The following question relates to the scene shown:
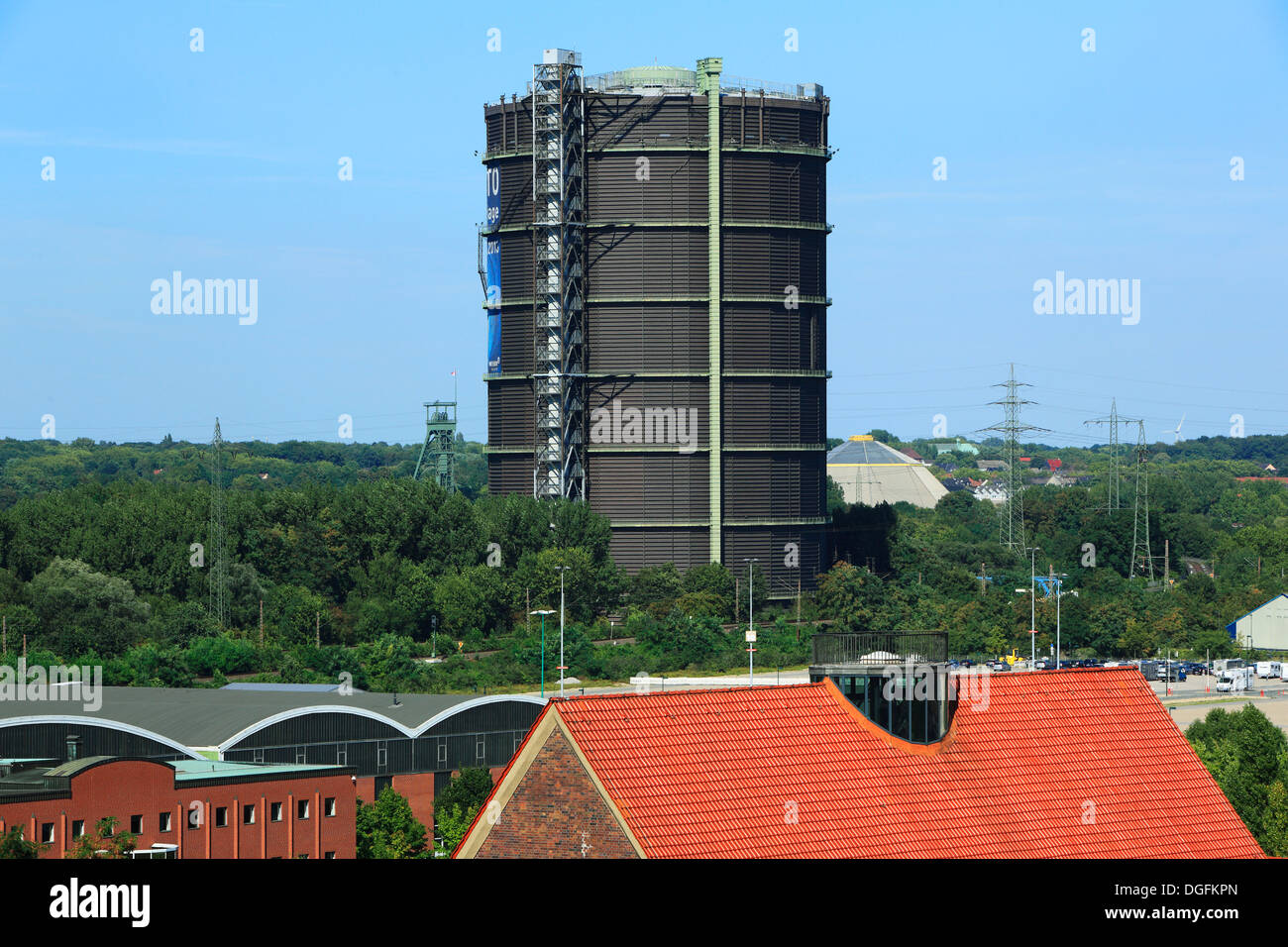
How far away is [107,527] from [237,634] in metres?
13.1

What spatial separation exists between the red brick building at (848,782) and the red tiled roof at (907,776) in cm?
2

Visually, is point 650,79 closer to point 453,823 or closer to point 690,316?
point 690,316

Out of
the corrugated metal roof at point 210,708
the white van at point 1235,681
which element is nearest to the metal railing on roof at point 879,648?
the corrugated metal roof at point 210,708

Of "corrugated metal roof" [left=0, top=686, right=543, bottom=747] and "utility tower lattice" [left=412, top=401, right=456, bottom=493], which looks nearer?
Result: "corrugated metal roof" [left=0, top=686, right=543, bottom=747]

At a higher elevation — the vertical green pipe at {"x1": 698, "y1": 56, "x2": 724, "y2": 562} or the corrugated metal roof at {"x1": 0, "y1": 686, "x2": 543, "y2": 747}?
the vertical green pipe at {"x1": 698, "y1": 56, "x2": 724, "y2": 562}

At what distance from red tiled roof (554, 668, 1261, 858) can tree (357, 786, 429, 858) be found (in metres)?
24.4

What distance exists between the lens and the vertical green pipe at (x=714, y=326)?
10338 cm

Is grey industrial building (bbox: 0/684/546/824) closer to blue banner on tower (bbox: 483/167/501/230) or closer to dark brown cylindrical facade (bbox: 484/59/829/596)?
dark brown cylindrical facade (bbox: 484/59/829/596)

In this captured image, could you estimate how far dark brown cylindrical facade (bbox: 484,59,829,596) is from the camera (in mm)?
103375

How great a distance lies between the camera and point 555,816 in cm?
1867

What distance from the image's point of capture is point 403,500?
102250 millimetres

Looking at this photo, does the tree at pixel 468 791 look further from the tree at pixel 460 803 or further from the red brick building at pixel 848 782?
the red brick building at pixel 848 782

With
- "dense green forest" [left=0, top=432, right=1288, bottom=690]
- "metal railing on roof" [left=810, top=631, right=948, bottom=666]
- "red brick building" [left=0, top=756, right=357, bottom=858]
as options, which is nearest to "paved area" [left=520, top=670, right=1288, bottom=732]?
"dense green forest" [left=0, top=432, right=1288, bottom=690]
